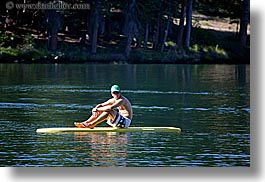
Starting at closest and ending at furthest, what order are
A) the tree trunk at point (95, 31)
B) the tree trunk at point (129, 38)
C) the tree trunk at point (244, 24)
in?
the tree trunk at point (95, 31), the tree trunk at point (129, 38), the tree trunk at point (244, 24)

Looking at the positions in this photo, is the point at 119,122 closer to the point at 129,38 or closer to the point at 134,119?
the point at 134,119

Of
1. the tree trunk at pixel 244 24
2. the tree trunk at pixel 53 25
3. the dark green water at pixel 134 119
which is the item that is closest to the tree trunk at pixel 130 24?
the tree trunk at pixel 53 25

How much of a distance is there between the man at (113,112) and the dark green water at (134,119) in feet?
0.87

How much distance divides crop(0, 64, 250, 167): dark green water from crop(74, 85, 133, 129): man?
0.26m

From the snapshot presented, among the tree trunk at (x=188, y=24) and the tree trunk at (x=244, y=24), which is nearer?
the tree trunk at (x=188, y=24)

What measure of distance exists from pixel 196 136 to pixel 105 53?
42736mm

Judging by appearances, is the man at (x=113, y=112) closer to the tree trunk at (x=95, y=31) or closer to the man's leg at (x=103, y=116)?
the man's leg at (x=103, y=116)

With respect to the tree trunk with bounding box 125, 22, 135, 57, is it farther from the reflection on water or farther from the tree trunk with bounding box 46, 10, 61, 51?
the reflection on water

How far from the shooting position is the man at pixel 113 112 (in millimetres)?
19453

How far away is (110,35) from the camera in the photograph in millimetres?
66562

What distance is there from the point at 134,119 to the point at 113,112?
405 cm

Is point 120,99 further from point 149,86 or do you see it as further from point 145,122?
point 149,86

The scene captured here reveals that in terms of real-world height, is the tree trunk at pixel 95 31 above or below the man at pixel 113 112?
above

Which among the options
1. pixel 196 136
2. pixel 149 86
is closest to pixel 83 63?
pixel 149 86
